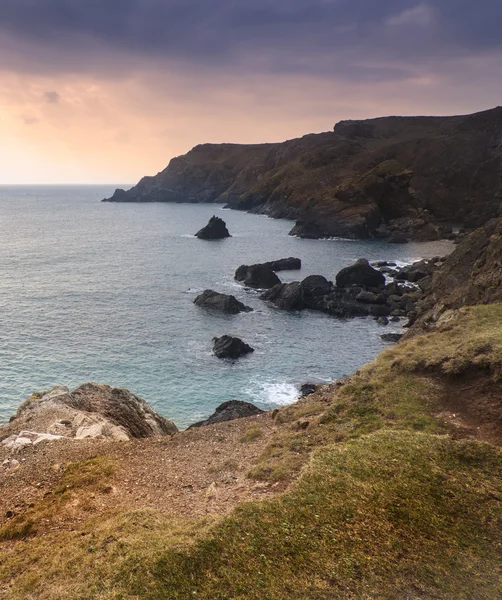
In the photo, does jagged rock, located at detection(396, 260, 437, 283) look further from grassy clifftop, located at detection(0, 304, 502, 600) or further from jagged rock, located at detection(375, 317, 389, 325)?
grassy clifftop, located at detection(0, 304, 502, 600)

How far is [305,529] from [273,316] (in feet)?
158

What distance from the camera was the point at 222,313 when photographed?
59094mm

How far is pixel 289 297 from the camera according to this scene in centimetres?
6278

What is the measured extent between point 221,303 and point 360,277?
25724 millimetres

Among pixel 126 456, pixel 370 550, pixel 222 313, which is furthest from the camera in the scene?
pixel 222 313

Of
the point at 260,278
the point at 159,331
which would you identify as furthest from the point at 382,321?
the point at 159,331

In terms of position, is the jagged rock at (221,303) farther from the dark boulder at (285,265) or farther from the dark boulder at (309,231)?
the dark boulder at (309,231)

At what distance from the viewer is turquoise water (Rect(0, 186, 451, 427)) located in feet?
130

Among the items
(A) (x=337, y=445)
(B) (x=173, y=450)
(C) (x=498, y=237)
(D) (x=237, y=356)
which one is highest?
(C) (x=498, y=237)

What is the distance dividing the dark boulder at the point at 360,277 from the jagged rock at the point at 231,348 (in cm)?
3070

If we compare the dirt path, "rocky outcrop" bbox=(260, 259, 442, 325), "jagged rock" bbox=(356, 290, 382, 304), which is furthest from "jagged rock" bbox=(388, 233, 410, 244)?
the dirt path

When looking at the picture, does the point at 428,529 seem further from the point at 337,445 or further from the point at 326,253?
the point at 326,253

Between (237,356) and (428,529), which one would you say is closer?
(428,529)

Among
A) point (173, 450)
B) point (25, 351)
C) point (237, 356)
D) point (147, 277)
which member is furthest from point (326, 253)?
point (173, 450)
